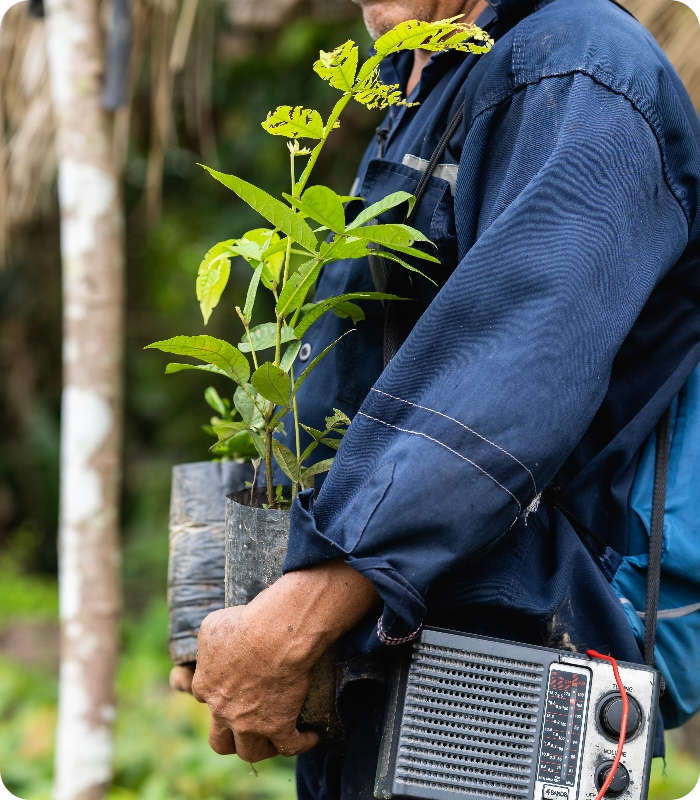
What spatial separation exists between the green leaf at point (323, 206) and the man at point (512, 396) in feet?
0.55

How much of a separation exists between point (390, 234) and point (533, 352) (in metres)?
0.25

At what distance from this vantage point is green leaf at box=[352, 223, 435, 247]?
1159mm

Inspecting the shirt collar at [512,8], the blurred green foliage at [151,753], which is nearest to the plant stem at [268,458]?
the shirt collar at [512,8]

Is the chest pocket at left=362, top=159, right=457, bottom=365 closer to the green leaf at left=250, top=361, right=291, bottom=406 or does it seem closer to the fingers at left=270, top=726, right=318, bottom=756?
the green leaf at left=250, top=361, right=291, bottom=406

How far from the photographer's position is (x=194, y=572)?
1.58 m

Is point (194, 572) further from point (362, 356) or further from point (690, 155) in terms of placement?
point (690, 155)

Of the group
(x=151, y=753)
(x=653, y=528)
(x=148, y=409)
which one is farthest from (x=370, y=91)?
(x=148, y=409)

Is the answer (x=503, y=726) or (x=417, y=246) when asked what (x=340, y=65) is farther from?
(x=503, y=726)

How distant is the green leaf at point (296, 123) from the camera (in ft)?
3.79

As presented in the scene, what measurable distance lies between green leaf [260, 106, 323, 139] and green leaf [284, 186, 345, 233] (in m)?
0.09

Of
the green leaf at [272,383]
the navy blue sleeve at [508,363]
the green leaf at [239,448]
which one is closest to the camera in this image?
the navy blue sleeve at [508,363]

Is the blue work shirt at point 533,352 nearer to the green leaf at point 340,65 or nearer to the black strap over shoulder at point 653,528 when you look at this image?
the black strap over shoulder at point 653,528

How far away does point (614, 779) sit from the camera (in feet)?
3.61

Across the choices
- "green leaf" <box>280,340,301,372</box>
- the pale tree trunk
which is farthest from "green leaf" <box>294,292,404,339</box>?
the pale tree trunk
